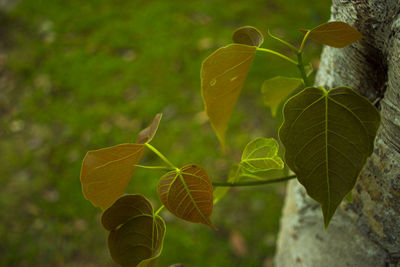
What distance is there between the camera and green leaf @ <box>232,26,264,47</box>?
58cm

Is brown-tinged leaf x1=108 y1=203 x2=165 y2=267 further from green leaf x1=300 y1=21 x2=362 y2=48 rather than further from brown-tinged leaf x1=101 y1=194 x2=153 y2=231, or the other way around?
green leaf x1=300 y1=21 x2=362 y2=48

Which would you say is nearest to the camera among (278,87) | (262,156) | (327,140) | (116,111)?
(327,140)

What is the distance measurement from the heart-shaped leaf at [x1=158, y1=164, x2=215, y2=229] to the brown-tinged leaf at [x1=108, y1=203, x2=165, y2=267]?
0.12 ft

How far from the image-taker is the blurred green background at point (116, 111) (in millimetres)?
2059

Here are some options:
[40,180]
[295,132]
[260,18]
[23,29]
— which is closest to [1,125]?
[40,180]

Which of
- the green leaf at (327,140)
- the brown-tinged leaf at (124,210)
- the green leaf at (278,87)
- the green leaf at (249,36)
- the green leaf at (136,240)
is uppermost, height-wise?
the green leaf at (249,36)

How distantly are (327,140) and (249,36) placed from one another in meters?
0.21

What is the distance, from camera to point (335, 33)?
0.54 metres

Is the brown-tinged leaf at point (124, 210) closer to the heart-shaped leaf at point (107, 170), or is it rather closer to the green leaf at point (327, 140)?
the heart-shaped leaf at point (107, 170)

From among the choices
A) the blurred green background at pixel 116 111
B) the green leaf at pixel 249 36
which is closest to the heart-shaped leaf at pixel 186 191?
the green leaf at pixel 249 36

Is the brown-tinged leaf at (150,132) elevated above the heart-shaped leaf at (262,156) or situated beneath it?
elevated above

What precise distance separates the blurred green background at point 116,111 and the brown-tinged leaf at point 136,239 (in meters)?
1.43

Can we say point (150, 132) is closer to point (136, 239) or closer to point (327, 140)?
point (136, 239)

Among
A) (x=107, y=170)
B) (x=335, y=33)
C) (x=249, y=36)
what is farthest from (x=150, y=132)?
(x=335, y=33)
